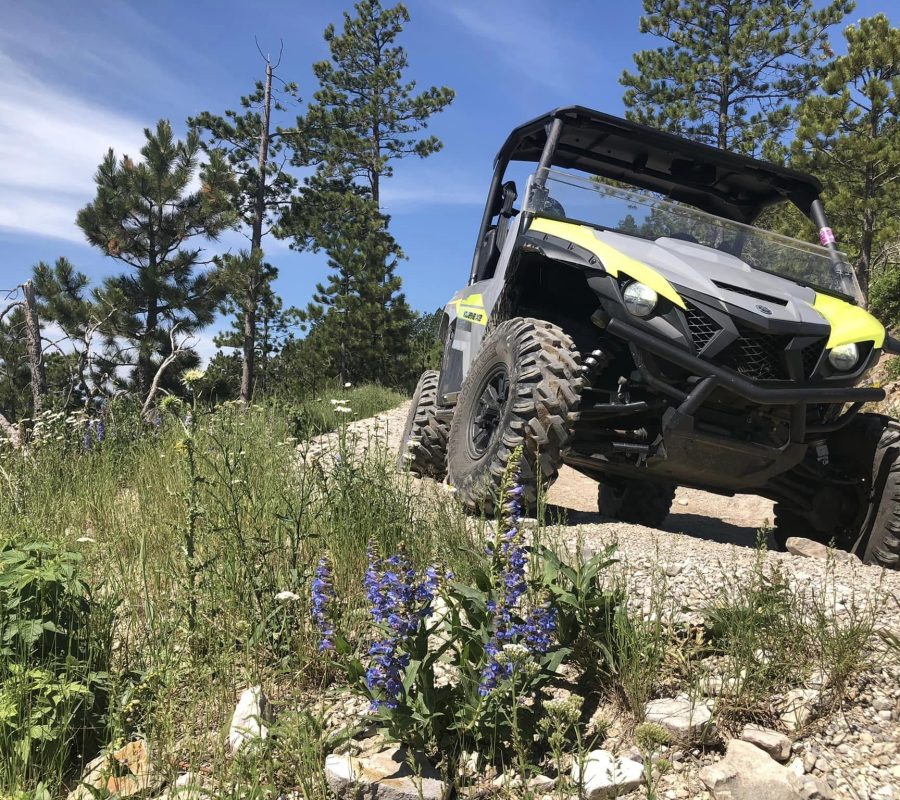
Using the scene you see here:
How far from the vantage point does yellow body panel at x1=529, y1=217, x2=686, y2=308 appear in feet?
13.1

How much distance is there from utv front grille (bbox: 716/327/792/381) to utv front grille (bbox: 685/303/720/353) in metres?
0.13

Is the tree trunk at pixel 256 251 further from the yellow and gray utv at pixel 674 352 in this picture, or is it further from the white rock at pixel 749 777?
the white rock at pixel 749 777

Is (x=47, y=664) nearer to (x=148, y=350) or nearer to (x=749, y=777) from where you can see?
(x=749, y=777)

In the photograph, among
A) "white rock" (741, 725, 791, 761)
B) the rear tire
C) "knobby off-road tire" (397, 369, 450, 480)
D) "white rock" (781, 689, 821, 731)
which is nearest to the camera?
"white rock" (741, 725, 791, 761)

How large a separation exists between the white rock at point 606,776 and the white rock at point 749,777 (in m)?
0.22

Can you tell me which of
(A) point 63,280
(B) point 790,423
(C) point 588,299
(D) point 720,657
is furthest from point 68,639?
(A) point 63,280

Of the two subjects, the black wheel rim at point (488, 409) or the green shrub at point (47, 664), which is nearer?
the green shrub at point (47, 664)

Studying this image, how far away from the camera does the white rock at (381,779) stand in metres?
2.08

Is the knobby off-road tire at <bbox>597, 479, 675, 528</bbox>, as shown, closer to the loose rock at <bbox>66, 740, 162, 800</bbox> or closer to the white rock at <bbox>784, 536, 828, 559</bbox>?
the white rock at <bbox>784, 536, 828, 559</bbox>

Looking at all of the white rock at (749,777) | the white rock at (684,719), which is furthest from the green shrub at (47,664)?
the white rock at (749,777)

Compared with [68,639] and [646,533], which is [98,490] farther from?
[646,533]

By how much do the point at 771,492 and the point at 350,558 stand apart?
10.1ft

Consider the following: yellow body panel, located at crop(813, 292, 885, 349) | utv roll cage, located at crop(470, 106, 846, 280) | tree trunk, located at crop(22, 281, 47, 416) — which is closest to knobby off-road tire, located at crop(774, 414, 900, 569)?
yellow body panel, located at crop(813, 292, 885, 349)

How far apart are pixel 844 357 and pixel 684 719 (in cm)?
256
